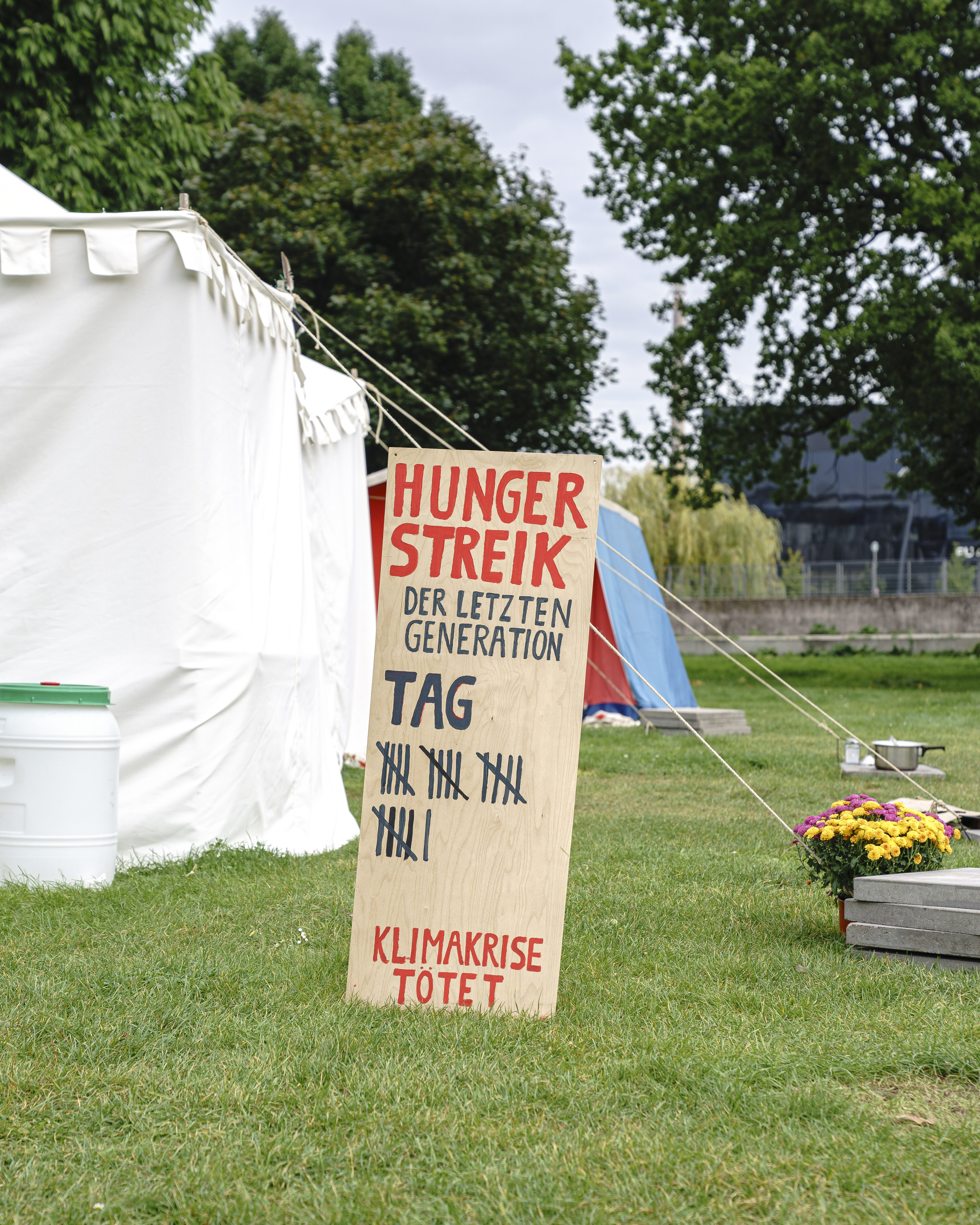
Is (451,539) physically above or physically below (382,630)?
above

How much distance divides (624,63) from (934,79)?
4.71 m

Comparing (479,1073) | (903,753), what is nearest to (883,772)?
(903,753)

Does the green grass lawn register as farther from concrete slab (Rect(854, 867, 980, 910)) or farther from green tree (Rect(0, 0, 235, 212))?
green tree (Rect(0, 0, 235, 212))

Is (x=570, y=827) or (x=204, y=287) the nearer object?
(x=570, y=827)

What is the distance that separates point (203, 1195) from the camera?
2.45 metres

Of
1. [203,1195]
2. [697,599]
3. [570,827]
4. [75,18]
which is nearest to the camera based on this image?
[203,1195]

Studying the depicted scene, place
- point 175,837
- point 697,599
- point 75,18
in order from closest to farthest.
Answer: point 175,837 → point 75,18 → point 697,599

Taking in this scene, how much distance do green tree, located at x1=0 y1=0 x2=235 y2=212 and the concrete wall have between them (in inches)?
692

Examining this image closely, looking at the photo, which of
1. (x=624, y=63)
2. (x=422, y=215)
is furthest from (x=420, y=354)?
(x=624, y=63)

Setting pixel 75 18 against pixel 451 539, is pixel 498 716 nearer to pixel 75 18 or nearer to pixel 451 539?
pixel 451 539

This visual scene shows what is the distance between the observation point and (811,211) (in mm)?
18672

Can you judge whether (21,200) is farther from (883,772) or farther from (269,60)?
(269,60)

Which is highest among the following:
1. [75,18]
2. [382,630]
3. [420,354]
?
[75,18]

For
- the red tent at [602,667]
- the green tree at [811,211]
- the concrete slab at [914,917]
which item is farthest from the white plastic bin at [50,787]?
the green tree at [811,211]
